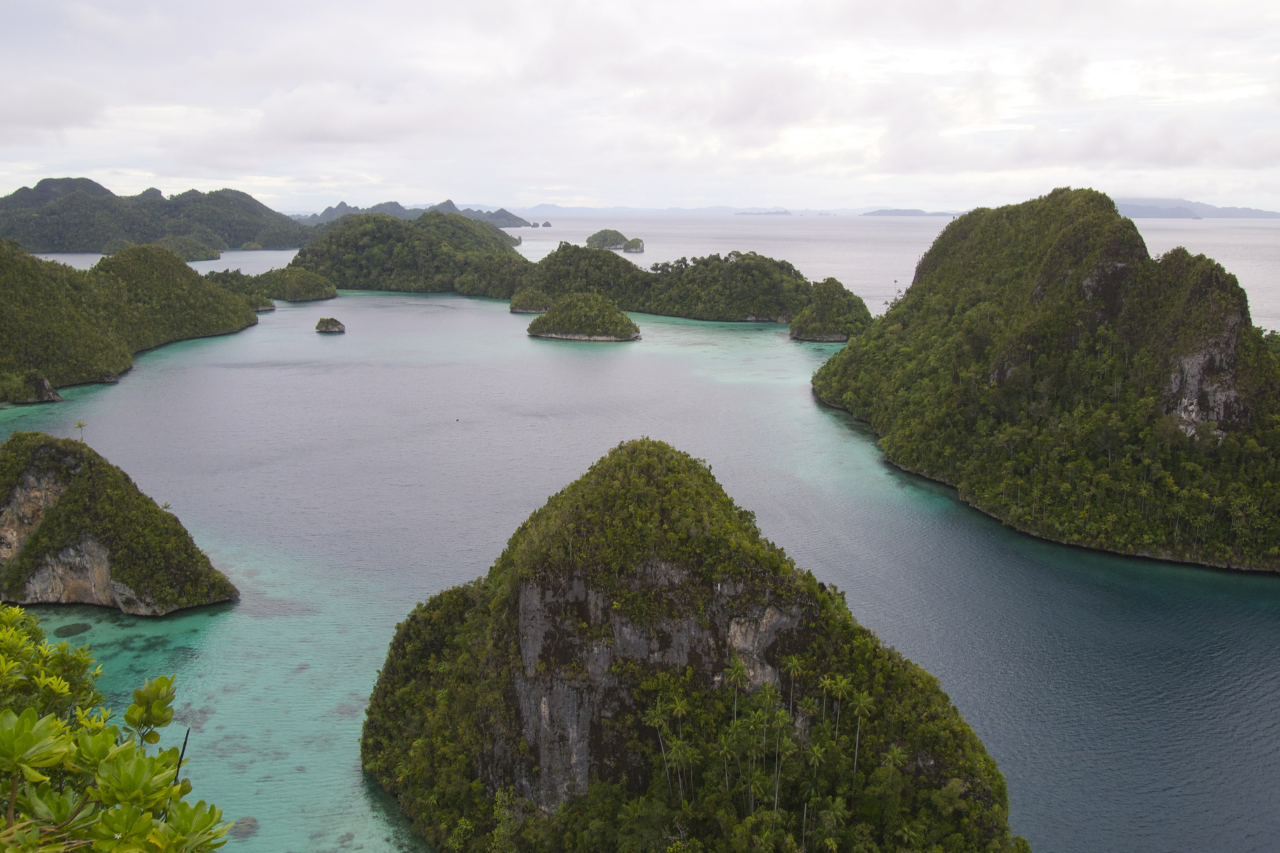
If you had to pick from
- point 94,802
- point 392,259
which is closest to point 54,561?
point 94,802

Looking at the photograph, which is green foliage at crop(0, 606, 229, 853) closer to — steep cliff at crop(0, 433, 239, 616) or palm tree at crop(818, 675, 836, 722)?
palm tree at crop(818, 675, 836, 722)

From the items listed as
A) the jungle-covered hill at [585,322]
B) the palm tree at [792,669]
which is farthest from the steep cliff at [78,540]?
the jungle-covered hill at [585,322]

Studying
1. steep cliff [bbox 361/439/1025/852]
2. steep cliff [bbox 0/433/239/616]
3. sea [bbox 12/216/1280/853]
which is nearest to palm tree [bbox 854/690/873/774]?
steep cliff [bbox 361/439/1025/852]

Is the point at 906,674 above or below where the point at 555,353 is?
below

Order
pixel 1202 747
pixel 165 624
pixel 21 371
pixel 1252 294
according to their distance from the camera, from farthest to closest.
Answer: pixel 1252 294
pixel 21 371
pixel 165 624
pixel 1202 747

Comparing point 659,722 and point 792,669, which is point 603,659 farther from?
point 792,669

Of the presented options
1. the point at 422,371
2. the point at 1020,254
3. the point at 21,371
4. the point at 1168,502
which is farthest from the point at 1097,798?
the point at 21,371

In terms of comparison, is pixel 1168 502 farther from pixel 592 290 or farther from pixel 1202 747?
pixel 592 290
